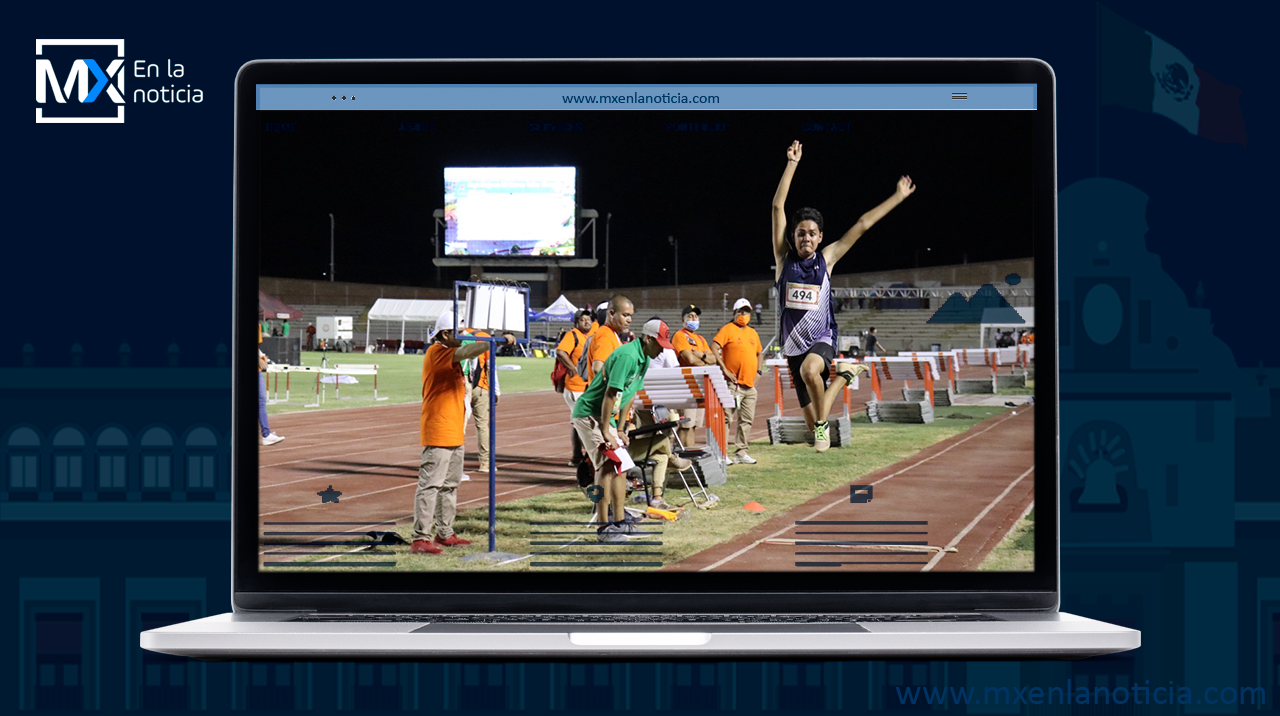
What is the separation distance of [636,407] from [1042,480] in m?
5.32

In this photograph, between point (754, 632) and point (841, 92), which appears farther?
point (841, 92)

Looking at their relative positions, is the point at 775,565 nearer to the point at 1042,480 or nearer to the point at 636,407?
the point at 1042,480

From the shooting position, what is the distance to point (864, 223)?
13.8 ft

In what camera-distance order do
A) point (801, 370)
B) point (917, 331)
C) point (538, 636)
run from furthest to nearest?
point (917, 331) → point (801, 370) → point (538, 636)

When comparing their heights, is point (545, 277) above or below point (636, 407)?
above

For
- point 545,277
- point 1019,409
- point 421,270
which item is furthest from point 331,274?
point 1019,409

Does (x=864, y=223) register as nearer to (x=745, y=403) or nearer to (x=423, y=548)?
(x=423, y=548)

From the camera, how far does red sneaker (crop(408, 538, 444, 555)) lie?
3.96 meters

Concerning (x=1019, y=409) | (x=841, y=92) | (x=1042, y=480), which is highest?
(x=841, y=92)

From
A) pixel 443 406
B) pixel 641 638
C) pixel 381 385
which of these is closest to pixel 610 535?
pixel 641 638

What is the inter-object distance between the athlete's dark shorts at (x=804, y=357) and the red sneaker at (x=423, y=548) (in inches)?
71.2

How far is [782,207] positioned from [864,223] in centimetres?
37

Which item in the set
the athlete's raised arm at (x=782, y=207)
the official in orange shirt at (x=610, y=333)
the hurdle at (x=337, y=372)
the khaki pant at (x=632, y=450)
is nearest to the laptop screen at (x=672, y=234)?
the athlete's raised arm at (x=782, y=207)

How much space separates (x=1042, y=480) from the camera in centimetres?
388
